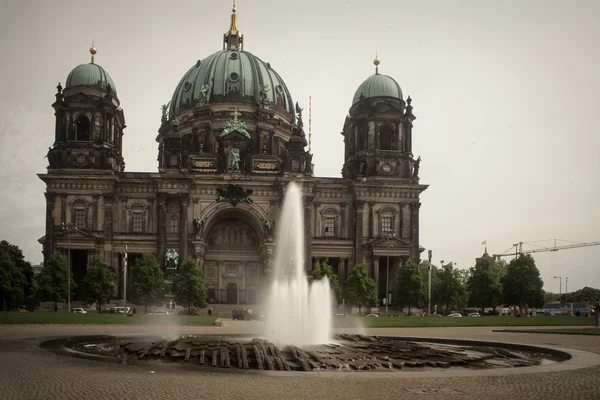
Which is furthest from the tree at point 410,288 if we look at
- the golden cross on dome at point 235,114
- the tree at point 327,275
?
the golden cross on dome at point 235,114

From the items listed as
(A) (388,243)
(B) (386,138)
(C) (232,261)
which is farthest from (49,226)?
(B) (386,138)

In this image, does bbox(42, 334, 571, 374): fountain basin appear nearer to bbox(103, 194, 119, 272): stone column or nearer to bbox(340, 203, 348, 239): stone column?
bbox(103, 194, 119, 272): stone column

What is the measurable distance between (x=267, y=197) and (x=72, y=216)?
23.9 meters

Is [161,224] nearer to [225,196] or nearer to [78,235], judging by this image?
[225,196]

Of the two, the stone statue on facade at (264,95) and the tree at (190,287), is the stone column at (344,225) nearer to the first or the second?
the tree at (190,287)

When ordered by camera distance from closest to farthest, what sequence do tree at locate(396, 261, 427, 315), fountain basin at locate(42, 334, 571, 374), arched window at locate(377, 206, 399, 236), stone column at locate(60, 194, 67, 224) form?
fountain basin at locate(42, 334, 571, 374)
tree at locate(396, 261, 427, 315)
stone column at locate(60, 194, 67, 224)
arched window at locate(377, 206, 399, 236)

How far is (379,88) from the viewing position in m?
90.9

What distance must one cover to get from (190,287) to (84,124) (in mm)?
26959

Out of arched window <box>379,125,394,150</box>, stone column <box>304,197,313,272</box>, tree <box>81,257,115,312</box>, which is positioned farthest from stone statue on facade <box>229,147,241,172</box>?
tree <box>81,257,115,312</box>

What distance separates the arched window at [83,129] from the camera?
3413 inches

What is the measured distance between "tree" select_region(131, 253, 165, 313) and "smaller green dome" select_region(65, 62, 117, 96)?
79.8 feet

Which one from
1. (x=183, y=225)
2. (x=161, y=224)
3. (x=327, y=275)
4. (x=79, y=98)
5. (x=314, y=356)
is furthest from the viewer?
(x=79, y=98)

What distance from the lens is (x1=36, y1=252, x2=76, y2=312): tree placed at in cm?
7206

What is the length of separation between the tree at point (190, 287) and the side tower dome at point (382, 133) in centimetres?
2472
